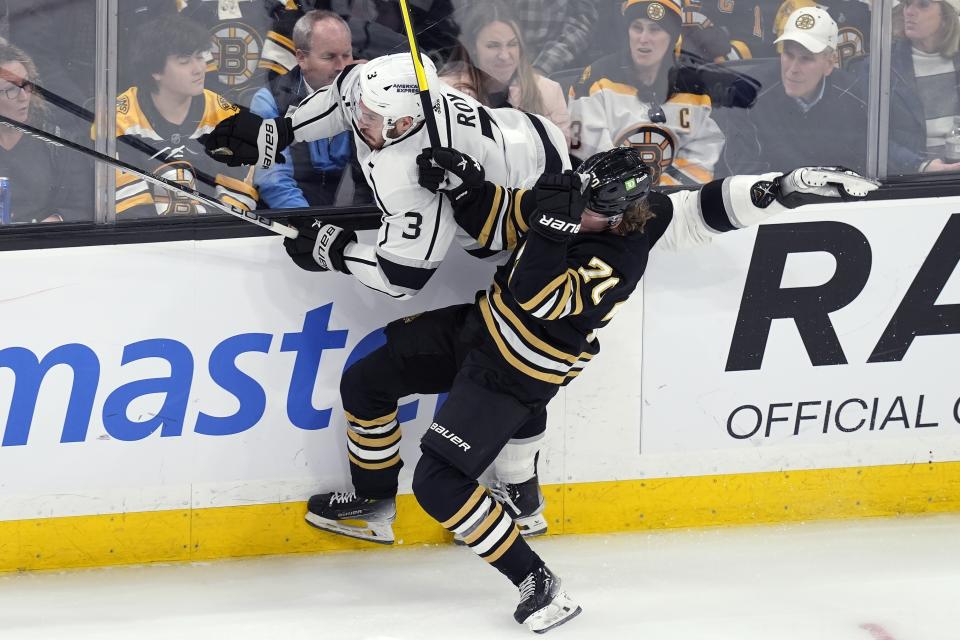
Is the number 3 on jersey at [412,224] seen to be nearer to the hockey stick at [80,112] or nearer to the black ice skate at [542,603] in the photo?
the hockey stick at [80,112]

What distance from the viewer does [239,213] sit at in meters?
3.16

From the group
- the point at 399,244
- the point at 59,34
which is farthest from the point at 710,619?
the point at 59,34

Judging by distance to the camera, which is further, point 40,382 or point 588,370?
point 588,370

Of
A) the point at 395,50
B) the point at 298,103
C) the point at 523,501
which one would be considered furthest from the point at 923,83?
the point at 298,103

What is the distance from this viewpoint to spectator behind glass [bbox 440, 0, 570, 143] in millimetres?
3307

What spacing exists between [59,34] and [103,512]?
1.22 meters

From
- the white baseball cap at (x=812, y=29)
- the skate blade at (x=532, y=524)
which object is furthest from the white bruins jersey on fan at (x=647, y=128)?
the skate blade at (x=532, y=524)

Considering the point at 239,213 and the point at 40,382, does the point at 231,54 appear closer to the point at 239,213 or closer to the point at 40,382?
the point at 239,213

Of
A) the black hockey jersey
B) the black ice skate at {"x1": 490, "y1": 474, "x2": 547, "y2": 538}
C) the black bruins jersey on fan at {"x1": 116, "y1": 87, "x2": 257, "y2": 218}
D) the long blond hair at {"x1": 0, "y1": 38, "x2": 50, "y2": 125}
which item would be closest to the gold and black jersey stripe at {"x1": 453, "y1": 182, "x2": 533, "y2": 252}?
the black hockey jersey

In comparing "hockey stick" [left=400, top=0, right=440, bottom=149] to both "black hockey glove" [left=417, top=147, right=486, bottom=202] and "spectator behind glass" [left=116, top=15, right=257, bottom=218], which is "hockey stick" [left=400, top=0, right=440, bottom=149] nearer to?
"black hockey glove" [left=417, top=147, right=486, bottom=202]

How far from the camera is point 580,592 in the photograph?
337 cm

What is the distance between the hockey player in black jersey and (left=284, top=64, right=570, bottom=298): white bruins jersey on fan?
0.06 meters

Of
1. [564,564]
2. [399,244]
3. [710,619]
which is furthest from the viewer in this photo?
[564,564]

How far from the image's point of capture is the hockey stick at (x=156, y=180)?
3.03 meters
